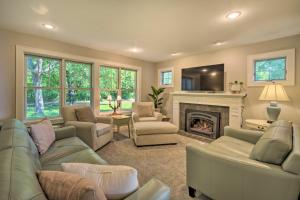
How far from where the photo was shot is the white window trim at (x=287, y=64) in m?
3.02

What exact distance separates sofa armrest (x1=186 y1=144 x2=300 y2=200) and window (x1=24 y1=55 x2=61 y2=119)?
11.2ft

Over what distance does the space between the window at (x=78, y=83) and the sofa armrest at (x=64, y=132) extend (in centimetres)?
165

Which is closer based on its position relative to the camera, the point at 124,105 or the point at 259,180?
the point at 259,180

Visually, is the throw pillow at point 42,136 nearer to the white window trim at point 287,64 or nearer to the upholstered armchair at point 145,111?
the upholstered armchair at point 145,111

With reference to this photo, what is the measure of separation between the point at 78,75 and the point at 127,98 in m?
1.71

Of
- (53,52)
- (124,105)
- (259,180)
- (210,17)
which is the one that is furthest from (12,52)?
(259,180)

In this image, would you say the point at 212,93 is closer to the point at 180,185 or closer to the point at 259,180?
the point at 180,185

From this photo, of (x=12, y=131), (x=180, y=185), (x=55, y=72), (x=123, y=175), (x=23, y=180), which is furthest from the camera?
(x=55, y=72)

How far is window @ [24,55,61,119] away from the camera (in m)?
3.45

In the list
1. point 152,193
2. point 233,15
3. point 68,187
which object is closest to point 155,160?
point 152,193

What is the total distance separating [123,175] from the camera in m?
0.95

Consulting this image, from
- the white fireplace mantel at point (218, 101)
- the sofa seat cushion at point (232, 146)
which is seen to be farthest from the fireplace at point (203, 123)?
the sofa seat cushion at point (232, 146)

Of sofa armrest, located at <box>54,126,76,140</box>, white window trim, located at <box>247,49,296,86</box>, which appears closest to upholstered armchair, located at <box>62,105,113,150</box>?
sofa armrest, located at <box>54,126,76,140</box>

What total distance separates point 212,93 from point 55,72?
394cm
